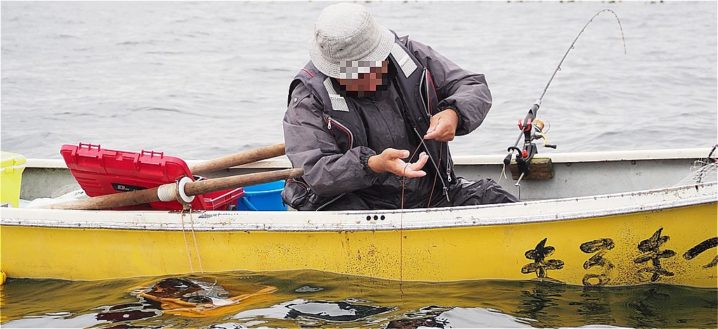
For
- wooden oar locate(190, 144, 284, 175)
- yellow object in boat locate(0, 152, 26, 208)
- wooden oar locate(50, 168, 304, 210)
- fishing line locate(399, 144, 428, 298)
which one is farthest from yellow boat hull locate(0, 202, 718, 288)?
wooden oar locate(190, 144, 284, 175)

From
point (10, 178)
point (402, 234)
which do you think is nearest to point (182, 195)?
point (402, 234)

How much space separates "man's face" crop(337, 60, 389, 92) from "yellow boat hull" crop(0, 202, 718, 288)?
27.6 inches

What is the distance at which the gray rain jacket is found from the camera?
181 inches

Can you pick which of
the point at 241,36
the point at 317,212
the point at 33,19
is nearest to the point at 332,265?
the point at 317,212

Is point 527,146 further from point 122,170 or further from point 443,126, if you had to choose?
point 122,170

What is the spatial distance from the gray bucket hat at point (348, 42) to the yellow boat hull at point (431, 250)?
2.65ft

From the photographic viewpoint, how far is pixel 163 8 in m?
23.2

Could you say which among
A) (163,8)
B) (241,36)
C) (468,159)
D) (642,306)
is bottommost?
(642,306)

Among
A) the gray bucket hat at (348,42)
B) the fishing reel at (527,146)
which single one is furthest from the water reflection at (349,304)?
the fishing reel at (527,146)

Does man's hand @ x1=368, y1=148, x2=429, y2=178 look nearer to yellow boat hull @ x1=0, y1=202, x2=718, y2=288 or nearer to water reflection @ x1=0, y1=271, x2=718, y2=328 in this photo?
yellow boat hull @ x1=0, y1=202, x2=718, y2=288

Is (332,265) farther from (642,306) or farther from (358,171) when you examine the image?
(642,306)

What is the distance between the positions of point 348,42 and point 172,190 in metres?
1.26

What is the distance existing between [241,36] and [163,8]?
505cm

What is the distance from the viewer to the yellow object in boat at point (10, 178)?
5766 mm
